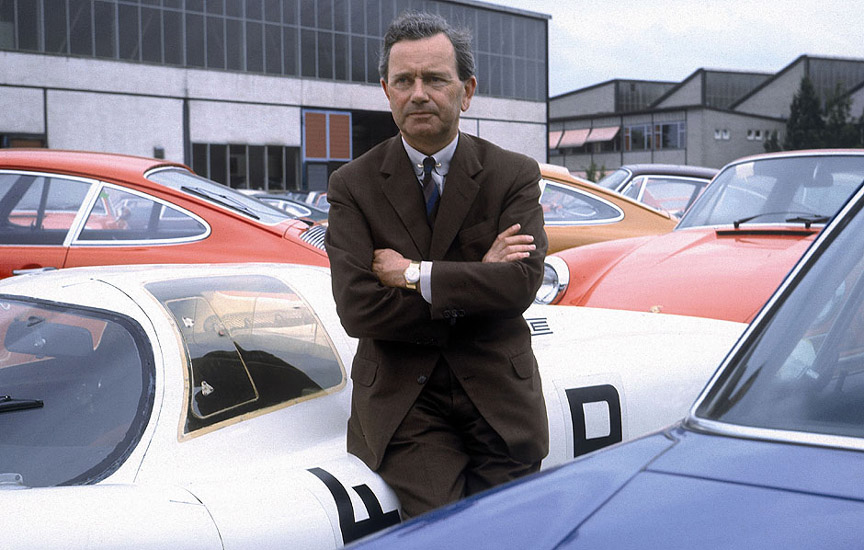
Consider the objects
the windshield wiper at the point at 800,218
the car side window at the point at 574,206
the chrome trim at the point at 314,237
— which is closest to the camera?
the chrome trim at the point at 314,237

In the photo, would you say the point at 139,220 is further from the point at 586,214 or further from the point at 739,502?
the point at 739,502

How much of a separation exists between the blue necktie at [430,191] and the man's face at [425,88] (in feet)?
0.20

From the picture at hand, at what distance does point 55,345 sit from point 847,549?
2250 millimetres

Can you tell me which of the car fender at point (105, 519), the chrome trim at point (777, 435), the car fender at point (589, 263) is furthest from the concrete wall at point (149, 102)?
the chrome trim at point (777, 435)

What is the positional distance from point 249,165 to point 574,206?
3523cm

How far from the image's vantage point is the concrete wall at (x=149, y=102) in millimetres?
35469

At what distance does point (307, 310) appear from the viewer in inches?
120

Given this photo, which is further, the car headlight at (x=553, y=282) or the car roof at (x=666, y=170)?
the car roof at (x=666, y=170)

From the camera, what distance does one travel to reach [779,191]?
5605 mm

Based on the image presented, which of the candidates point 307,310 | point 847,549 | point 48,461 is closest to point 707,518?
point 847,549

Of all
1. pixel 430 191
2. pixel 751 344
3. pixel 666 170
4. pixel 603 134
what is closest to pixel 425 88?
pixel 430 191

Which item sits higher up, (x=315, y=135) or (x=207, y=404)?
(x=315, y=135)

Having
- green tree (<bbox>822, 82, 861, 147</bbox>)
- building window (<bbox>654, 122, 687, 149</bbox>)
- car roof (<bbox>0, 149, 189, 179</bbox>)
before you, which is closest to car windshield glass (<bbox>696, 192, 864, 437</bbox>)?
car roof (<bbox>0, 149, 189, 179</bbox>)

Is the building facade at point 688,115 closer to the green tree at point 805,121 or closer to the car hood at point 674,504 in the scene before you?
the green tree at point 805,121
